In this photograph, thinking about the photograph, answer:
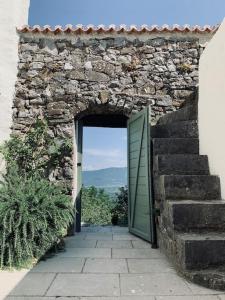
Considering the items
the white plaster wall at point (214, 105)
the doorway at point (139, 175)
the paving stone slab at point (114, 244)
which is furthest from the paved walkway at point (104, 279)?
the white plaster wall at point (214, 105)

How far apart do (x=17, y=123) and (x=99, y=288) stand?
365 centimetres

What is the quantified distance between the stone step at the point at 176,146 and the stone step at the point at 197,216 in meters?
1.20

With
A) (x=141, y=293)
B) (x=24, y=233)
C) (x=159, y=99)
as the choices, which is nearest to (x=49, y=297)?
(x=141, y=293)

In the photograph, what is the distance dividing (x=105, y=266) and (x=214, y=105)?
2378 millimetres

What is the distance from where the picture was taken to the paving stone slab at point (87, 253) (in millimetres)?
3553

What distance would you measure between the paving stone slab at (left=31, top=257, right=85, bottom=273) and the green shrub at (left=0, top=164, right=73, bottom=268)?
172mm

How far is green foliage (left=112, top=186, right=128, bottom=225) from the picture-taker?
673 centimetres

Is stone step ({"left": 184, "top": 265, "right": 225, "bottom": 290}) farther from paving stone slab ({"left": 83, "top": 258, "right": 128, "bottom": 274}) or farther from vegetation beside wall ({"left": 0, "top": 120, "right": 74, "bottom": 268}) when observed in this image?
vegetation beside wall ({"left": 0, "top": 120, "right": 74, "bottom": 268})

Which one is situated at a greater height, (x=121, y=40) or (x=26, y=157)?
(x=121, y=40)

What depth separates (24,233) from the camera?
10.4ft

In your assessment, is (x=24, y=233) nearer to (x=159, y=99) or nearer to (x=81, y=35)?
(x=159, y=99)

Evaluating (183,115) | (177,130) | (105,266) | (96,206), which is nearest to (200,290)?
(105,266)

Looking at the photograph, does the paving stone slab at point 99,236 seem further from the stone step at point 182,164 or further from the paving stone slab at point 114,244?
the stone step at point 182,164

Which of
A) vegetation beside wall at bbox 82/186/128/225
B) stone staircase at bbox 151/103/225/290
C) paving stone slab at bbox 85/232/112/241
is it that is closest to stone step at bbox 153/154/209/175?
stone staircase at bbox 151/103/225/290
